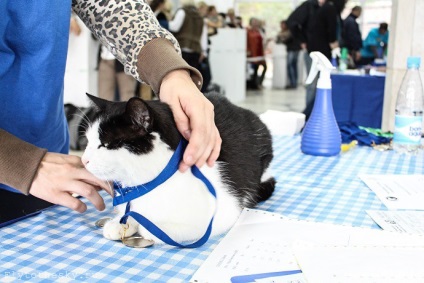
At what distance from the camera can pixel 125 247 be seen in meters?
0.72

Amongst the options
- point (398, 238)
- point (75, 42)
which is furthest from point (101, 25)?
point (75, 42)

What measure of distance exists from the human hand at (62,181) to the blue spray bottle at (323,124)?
795 mm

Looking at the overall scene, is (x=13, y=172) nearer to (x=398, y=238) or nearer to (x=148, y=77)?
(x=148, y=77)

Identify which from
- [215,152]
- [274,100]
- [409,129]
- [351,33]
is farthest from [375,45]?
[215,152]

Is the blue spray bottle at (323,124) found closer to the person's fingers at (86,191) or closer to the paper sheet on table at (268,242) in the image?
the paper sheet on table at (268,242)

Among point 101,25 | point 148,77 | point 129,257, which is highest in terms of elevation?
point 101,25

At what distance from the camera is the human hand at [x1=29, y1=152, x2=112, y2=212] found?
2.20 ft

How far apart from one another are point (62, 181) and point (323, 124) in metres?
0.87

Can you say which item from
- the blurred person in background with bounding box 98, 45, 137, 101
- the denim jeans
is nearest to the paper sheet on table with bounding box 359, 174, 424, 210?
the blurred person in background with bounding box 98, 45, 137, 101

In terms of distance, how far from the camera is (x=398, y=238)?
2.37ft

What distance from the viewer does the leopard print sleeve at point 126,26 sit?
2.90 ft

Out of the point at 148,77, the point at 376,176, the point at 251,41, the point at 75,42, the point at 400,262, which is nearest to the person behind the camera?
the point at 400,262

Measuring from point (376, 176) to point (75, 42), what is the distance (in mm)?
3061

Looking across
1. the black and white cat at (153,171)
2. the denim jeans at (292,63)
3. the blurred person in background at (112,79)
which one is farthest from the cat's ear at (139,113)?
the denim jeans at (292,63)
